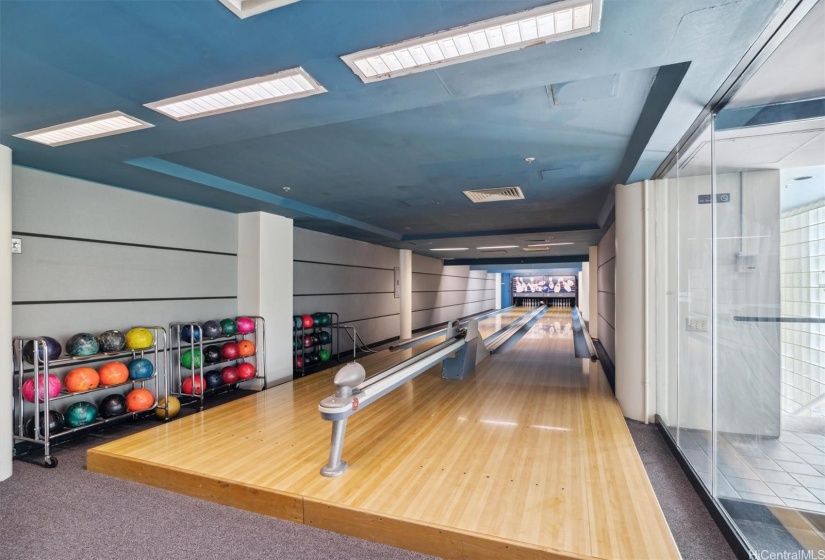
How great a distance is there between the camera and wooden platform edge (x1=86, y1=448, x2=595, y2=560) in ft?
6.46

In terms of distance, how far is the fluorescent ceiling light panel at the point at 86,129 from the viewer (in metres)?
2.46

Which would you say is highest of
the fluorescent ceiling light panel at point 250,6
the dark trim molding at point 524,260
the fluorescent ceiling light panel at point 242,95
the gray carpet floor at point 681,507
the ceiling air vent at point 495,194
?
the ceiling air vent at point 495,194

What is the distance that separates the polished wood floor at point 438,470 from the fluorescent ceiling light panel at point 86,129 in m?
2.32

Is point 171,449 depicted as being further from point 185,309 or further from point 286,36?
point 286,36

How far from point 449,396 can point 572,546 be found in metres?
2.69

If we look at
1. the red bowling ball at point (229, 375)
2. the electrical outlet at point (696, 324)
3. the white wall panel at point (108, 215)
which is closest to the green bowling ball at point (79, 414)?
the red bowling ball at point (229, 375)

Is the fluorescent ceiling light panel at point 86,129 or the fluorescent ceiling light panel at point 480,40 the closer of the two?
the fluorescent ceiling light panel at point 480,40

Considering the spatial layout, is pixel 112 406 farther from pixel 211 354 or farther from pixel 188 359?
pixel 211 354

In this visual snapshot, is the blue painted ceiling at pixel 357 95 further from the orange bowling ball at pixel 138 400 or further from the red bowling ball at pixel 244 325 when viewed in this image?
the orange bowling ball at pixel 138 400

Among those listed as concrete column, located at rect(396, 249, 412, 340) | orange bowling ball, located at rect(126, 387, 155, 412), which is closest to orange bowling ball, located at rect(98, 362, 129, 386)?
orange bowling ball, located at rect(126, 387, 155, 412)

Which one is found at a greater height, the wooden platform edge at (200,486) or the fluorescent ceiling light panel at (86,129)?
the fluorescent ceiling light panel at (86,129)

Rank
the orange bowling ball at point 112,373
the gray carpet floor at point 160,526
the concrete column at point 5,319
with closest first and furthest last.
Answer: the gray carpet floor at point 160,526 < the concrete column at point 5,319 < the orange bowling ball at point 112,373

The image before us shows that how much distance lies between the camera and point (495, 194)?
4887mm

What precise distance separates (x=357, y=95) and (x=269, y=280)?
147 inches
